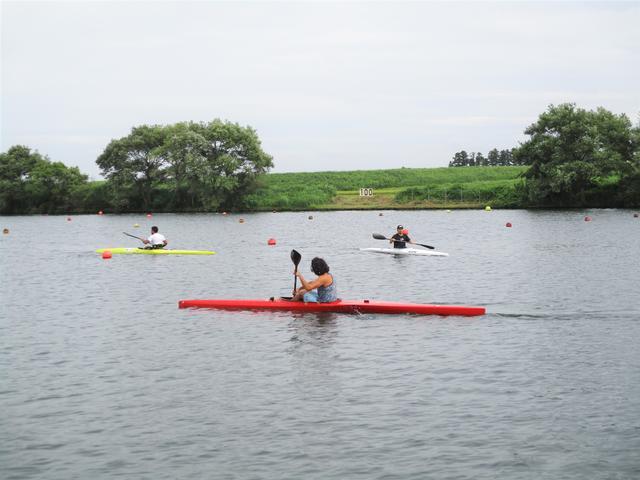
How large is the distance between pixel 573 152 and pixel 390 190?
29.0 metres

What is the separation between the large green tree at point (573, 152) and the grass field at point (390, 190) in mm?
6395

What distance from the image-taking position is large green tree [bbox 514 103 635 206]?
256 ft

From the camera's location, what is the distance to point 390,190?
103688mm

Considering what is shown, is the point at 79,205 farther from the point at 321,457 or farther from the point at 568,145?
the point at 321,457

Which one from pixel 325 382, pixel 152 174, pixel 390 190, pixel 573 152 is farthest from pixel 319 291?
pixel 390 190

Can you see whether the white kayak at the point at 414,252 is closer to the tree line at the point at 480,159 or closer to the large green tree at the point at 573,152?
the large green tree at the point at 573,152

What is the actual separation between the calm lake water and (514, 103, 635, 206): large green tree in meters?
51.5

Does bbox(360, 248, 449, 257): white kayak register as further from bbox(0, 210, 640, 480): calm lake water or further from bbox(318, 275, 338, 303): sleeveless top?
bbox(318, 275, 338, 303): sleeveless top

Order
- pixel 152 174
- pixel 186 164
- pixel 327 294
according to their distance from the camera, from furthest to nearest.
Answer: pixel 152 174
pixel 186 164
pixel 327 294

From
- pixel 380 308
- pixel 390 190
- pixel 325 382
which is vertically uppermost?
pixel 390 190

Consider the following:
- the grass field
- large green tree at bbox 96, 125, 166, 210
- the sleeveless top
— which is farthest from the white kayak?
large green tree at bbox 96, 125, 166, 210

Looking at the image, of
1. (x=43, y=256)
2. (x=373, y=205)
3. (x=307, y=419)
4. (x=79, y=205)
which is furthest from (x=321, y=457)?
(x=79, y=205)

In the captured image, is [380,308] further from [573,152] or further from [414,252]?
[573,152]

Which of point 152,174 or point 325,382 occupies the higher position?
point 152,174
